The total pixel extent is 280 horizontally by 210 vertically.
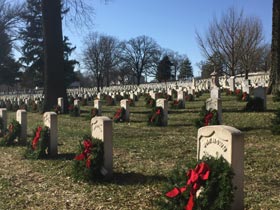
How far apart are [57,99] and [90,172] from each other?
15.9 m

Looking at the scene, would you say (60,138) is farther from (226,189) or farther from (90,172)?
(226,189)

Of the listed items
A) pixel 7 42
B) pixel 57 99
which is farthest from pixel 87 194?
pixel 7 42

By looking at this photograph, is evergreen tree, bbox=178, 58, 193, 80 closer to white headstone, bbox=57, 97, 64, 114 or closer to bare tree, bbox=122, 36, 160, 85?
bare tree, bbox=122, 36, 160, 85

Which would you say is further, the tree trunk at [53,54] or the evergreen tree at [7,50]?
the evergreen tree at [7,50]

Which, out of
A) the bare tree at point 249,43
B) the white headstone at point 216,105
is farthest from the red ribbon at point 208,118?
the bare tree at point 249,43

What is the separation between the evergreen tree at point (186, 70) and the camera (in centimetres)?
9043

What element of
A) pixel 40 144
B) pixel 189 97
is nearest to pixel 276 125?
pixel 40 144

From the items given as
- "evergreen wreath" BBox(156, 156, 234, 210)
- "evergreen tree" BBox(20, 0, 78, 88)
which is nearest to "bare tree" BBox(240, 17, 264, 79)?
"evergreen tree" BBox(20, 0, 78, 88)

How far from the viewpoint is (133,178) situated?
7203 mm

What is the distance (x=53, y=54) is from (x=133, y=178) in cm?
1636

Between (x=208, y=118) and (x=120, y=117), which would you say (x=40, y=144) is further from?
(x=120, y=117)

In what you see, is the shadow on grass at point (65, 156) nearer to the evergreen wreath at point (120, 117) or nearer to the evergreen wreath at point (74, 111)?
the evergreen wreath at point (120, 117)

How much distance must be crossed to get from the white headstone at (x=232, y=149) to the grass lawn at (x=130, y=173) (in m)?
0.73

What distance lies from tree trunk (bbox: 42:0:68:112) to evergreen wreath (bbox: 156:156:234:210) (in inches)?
707
